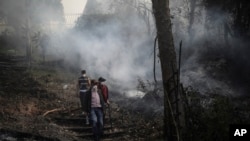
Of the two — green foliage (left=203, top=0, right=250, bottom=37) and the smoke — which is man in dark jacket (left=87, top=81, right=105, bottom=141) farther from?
the smoke

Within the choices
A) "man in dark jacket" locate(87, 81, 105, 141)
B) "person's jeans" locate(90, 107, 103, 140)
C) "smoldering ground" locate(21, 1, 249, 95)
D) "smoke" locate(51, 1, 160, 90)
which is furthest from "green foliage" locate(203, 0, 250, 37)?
"person's jeans" locate(90, 107, 103, 140)

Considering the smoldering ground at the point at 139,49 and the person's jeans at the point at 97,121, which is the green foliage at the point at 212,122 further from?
the smoldering ground at the point at 139,49

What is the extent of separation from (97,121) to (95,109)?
14.6 inches

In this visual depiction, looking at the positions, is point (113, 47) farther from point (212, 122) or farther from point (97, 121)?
A: point (212, 122)

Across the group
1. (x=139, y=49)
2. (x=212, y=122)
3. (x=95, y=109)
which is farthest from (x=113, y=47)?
(x=212, y=122)

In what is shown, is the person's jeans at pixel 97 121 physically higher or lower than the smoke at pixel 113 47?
lower

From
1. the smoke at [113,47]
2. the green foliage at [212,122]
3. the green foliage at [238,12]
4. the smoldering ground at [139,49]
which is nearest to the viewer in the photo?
the green foliage at [212,122]

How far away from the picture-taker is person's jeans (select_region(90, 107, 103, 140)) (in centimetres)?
1096

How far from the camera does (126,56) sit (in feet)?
105

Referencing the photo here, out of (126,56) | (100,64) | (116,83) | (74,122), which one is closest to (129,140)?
(74,122)

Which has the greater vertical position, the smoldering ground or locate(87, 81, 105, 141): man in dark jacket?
the smoldering ground

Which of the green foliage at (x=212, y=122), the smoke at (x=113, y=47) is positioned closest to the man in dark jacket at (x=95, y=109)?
the green foliage at (x=212, y=122)

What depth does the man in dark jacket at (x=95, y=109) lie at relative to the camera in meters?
11.0

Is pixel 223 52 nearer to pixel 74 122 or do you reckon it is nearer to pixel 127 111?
pixel 127 111
